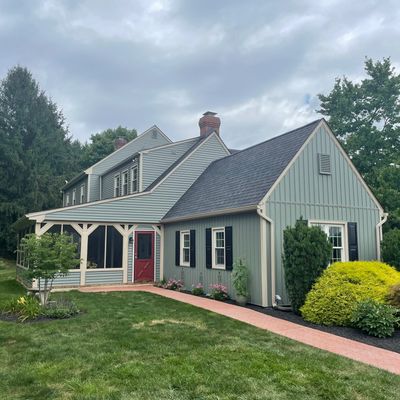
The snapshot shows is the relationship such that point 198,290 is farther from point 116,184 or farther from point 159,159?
point 116,184

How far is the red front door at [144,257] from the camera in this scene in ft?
49.8

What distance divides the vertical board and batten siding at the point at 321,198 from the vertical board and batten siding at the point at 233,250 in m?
0.60

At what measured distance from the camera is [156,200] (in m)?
15.8

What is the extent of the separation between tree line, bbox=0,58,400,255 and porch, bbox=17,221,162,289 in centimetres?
1194

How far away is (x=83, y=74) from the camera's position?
57.4ft

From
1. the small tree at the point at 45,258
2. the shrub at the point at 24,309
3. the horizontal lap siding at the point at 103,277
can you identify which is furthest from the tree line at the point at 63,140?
the shrub at the point at 24,309

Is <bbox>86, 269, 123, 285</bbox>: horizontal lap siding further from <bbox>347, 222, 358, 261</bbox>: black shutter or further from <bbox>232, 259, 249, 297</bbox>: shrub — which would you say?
<bbox>347, 222, 358, 261</bbox>: black shutter

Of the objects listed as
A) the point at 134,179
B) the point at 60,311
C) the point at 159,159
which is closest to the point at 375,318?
the point at 60,311

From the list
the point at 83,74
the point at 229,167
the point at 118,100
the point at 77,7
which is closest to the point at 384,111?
the point at 229,167

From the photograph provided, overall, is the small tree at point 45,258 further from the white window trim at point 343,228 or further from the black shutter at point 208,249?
the white window trim at point 343,228

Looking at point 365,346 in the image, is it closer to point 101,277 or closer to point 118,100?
point 101,277

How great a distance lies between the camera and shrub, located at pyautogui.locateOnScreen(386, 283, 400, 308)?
7801 mm

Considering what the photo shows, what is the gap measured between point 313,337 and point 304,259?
7.74ft

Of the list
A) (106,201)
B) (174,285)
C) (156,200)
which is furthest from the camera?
(156,200)
